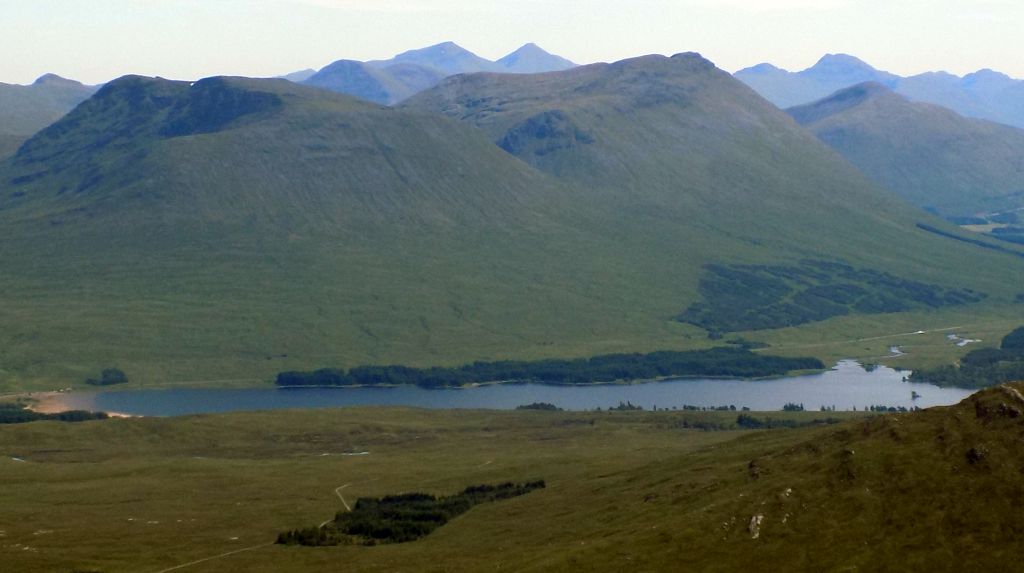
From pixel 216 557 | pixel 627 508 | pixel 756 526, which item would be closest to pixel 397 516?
pixel 216 557

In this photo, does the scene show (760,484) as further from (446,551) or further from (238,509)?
(238,509)

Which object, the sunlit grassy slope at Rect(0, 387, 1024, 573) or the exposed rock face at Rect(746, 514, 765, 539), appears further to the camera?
the exposed rock face at Rect(746, 514, 765, 539)

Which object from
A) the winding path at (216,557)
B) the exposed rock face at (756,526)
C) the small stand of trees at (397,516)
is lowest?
the winding path at (216,557)

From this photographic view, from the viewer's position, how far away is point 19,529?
14088 centimetres

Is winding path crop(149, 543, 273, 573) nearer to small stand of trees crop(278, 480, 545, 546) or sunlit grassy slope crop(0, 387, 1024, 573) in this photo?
sunlit grassy slope crop(0, 387, 1024, 573)

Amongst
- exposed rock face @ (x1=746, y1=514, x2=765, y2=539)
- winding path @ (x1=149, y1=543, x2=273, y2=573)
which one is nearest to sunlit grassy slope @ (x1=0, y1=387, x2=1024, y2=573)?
exposed rock face @ (x1=746, y1=514, x2=765, y2=539)

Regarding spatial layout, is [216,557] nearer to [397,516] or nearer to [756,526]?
[397,516]

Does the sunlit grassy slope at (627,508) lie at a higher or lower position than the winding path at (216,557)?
higher

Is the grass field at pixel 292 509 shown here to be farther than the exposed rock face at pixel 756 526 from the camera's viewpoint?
Yes

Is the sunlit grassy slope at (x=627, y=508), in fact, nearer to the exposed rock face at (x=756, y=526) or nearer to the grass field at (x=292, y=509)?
the exposed rock face at (x=756, y=526)

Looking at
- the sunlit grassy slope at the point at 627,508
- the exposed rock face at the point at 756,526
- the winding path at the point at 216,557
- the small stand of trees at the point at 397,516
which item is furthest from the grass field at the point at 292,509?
the exposed rock face at the point at 756,526

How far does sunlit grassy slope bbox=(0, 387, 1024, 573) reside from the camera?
95.5 meters

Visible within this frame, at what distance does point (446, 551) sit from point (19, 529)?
43710 millimetres

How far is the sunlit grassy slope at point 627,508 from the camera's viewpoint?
95500mm
